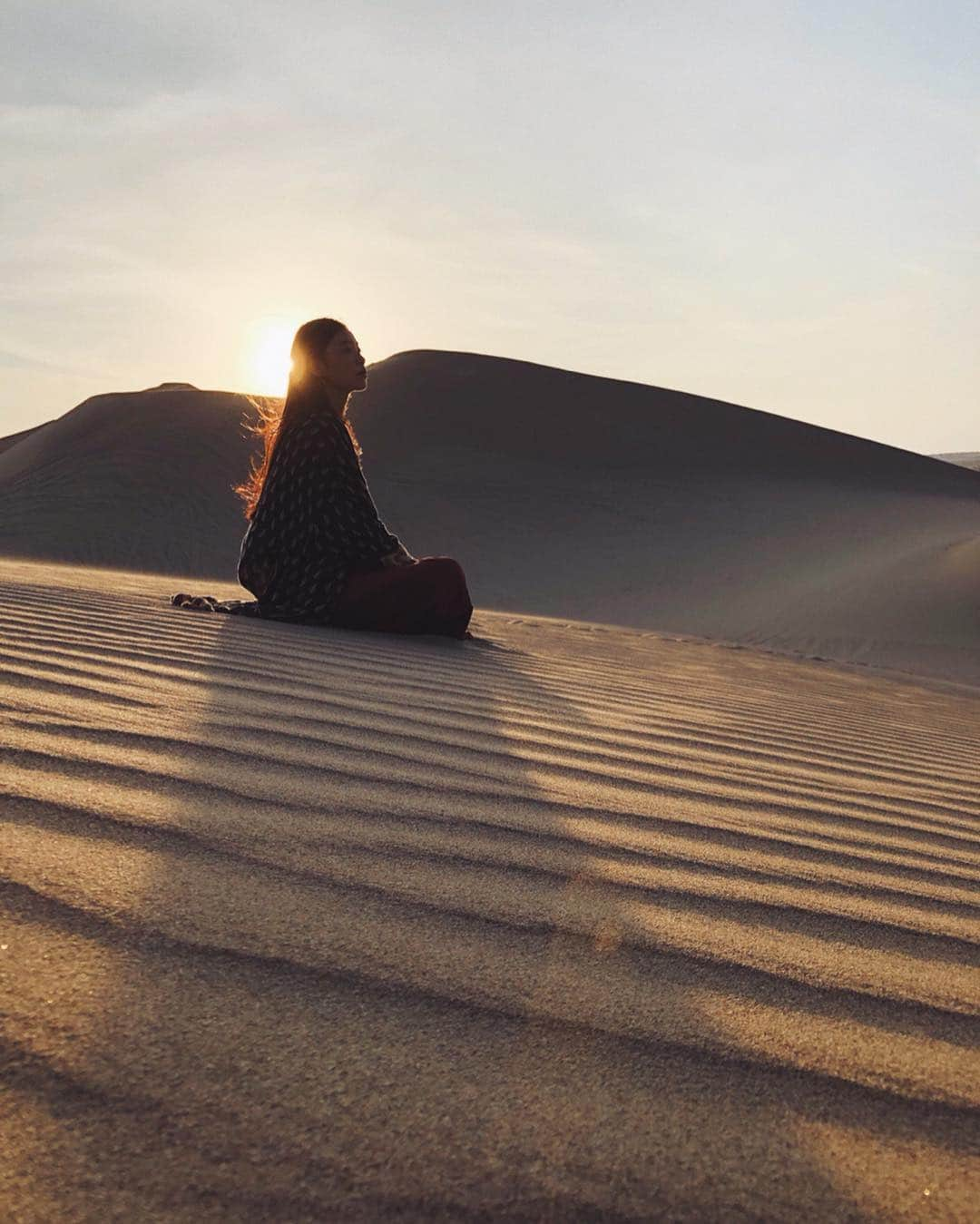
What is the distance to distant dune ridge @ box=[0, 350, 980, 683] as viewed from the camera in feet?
46.5

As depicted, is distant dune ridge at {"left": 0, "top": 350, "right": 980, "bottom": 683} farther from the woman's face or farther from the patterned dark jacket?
the woman's face

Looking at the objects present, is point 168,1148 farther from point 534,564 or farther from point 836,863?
Answer: point 534,564

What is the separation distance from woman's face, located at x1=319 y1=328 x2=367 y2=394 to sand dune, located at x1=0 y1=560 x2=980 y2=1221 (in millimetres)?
2659

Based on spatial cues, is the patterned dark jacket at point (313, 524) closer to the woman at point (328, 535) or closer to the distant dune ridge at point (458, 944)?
the woman at point (328, 535)

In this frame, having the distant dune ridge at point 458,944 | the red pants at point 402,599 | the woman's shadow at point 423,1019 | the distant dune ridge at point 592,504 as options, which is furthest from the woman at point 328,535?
the distant dune ridge at point 592,504

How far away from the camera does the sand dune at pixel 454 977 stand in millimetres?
955

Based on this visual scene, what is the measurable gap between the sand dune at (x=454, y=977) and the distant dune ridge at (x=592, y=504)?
859 centimetres

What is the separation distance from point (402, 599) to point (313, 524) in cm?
49

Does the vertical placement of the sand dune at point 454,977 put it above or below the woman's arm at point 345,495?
below

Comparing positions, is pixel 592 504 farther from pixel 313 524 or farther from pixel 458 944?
pixel 458 944

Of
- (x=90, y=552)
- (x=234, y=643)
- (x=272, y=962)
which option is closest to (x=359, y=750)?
(x=272, y=962)

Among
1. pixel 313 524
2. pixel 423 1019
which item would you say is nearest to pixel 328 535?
pixel 313 524

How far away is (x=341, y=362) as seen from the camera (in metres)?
5.11

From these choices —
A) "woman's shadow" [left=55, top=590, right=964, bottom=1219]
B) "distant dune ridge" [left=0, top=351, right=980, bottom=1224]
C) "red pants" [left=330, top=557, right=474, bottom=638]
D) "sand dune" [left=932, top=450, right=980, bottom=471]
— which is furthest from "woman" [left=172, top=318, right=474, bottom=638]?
"sand dune" [left=932, top=450, right=980, bottom=471]
